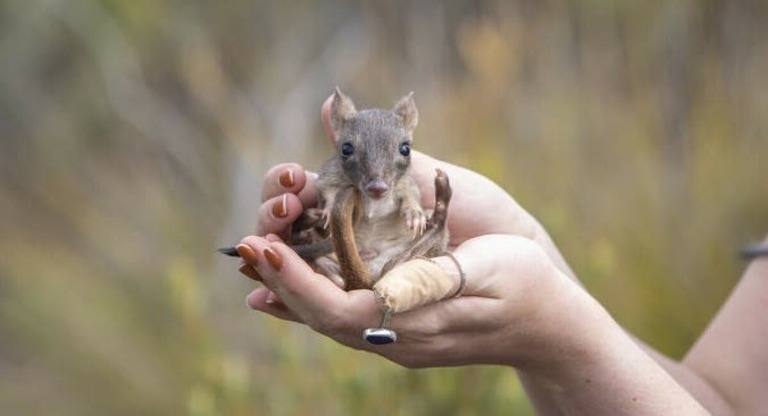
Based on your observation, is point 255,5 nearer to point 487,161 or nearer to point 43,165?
point 43,165

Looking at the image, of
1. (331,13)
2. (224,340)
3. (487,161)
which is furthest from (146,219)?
(331,13)

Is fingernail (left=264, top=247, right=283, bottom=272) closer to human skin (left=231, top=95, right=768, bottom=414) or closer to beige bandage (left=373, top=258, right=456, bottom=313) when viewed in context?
human skin (left=231, top=95, right=768, bottom=414)

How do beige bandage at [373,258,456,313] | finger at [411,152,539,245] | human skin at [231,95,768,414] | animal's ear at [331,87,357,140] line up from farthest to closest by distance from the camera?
finger at [411,152,539,245], animal's ear at [331,87,357,140], human skin at [231,95,768,414], beige bandage at [373,258,456,313]

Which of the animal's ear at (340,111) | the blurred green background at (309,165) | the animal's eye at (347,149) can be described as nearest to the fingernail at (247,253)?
the animal's eye at (347,149)

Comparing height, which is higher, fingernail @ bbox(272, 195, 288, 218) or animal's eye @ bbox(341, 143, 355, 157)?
animal's eye @ bbox(341, 143, 355, 157)

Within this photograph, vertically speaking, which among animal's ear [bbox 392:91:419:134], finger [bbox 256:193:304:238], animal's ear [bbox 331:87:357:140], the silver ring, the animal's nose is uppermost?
animal's ear [bbox 331:87:357:140]

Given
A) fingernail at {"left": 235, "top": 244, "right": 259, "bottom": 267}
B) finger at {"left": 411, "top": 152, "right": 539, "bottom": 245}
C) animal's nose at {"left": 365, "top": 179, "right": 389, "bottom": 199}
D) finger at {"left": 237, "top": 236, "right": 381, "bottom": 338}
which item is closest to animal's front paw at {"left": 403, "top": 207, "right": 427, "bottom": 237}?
animal's nose at {"left": 365, "top": 179, "right": 389, "bottom": 199}
